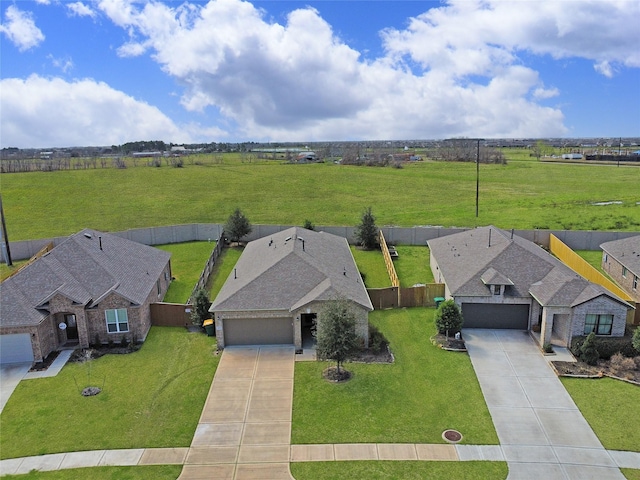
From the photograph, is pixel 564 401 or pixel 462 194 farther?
pixel 462 194

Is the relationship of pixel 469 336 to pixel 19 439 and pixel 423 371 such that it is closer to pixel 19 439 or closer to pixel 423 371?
pixel 423 371

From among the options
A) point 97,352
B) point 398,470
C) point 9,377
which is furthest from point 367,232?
point 9,377

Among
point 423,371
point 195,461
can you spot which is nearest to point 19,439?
point 195,461

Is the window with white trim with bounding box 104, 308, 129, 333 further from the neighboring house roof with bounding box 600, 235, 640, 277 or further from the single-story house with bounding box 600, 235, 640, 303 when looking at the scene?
the neighboring house roof with bounding box 600, 235, 640, 277

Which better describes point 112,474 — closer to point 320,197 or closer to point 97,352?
point 97,352

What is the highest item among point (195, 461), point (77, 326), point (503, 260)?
point (503, 260)

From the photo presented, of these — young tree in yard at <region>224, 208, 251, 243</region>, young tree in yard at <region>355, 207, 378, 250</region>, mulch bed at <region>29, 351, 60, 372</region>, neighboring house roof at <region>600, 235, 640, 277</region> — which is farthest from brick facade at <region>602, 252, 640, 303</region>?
mulch bed at <region>29, 351, 60, 372</region>
